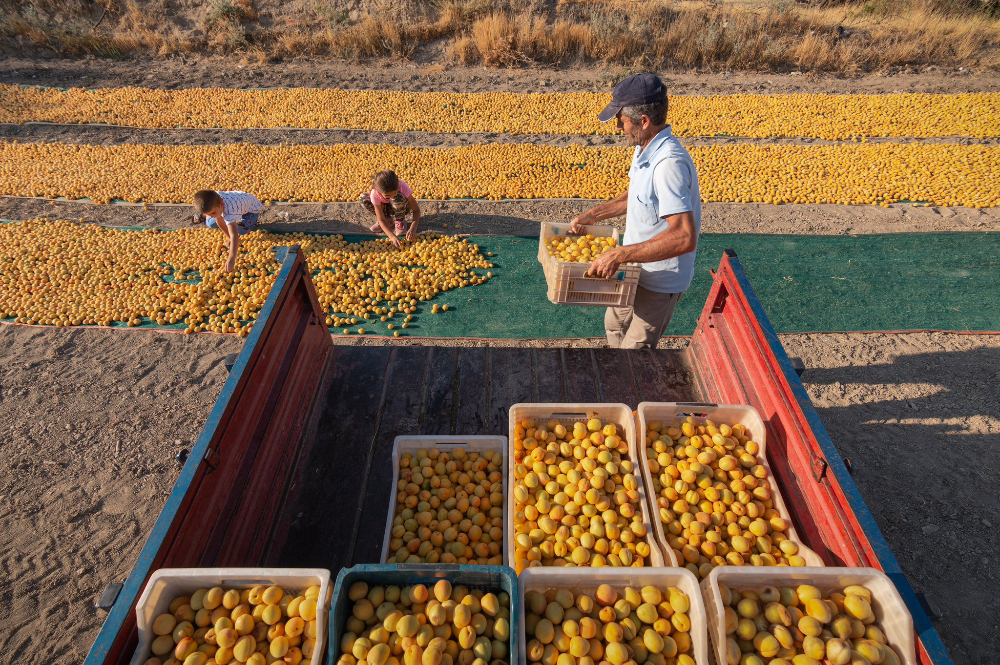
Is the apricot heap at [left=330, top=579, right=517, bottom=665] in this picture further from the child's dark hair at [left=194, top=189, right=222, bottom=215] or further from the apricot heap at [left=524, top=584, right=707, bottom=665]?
the child's dark hair at [left=194, top=189, right=222, bottom=215]

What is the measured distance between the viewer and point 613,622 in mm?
1869

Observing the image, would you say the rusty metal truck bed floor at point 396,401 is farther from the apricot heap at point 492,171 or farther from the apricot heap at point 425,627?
the apricot heap at point 492,171

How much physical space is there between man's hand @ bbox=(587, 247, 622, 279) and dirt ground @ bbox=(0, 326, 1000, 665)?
2.43m

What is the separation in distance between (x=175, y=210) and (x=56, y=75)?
9.87 m

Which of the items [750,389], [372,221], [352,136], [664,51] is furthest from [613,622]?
[664,51]

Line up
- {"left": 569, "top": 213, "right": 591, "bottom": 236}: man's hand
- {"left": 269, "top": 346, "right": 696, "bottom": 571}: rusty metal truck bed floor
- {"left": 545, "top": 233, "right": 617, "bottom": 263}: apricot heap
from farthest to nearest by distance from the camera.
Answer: {"left": 569, "top": 213, "right": 591, "bottom": 236}: man's hand < {"left": 545, "top": 233, "right": 617, "bottom": 263}: apricot heap < {"left": 269, "top": 346, "right": 696, "bottom": 571}: rusty metal truck bed floor

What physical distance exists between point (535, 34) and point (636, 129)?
541 inches

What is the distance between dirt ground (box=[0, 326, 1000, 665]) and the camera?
357 centimetres

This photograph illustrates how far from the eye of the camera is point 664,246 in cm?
317

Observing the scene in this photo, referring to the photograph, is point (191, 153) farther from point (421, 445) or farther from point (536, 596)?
point (536, 596)

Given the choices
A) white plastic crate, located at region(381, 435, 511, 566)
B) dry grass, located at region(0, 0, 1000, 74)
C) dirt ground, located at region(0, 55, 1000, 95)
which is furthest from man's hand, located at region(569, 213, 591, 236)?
dry grass, located at region(0, 0, 1000, 74)

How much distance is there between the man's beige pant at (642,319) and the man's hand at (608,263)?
671mm

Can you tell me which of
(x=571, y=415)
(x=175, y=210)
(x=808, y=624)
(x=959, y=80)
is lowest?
(x=175, y=210)

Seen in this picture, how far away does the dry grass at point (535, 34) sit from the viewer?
14.4 m
